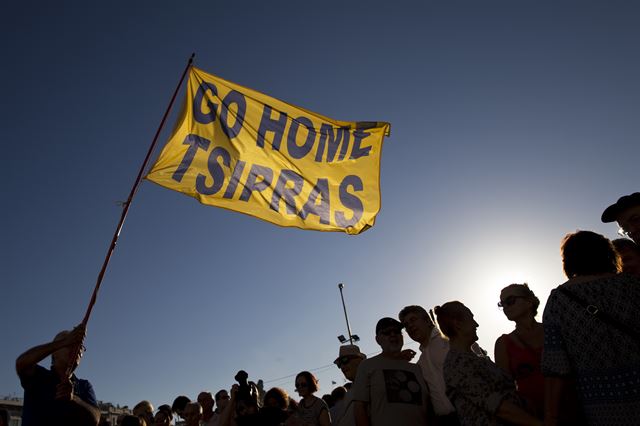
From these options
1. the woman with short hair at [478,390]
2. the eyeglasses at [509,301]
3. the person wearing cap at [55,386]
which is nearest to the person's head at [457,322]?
the woman with short hair at [478,390]

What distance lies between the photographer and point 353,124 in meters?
6.95

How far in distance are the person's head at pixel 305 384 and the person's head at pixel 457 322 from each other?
299 centimetres

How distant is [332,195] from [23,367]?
4205mm

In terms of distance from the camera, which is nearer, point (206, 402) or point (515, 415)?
point (515, 415)

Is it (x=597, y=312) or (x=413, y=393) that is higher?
(x=597, y=312)

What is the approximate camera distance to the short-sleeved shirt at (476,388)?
2627mm

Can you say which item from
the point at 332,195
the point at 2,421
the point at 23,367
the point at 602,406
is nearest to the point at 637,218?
the point at 602,406

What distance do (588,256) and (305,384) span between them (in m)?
3.95

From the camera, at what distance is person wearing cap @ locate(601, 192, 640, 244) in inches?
147

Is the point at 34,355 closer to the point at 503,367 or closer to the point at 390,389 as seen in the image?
the point at 390,389

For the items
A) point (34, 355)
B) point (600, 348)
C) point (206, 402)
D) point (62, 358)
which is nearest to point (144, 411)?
point (206, 402)

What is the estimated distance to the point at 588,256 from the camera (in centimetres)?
258

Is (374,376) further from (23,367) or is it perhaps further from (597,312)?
(23,367)

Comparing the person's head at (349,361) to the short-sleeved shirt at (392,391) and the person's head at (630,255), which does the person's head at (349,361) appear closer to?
the short-sleeved shirt at (392,391)
